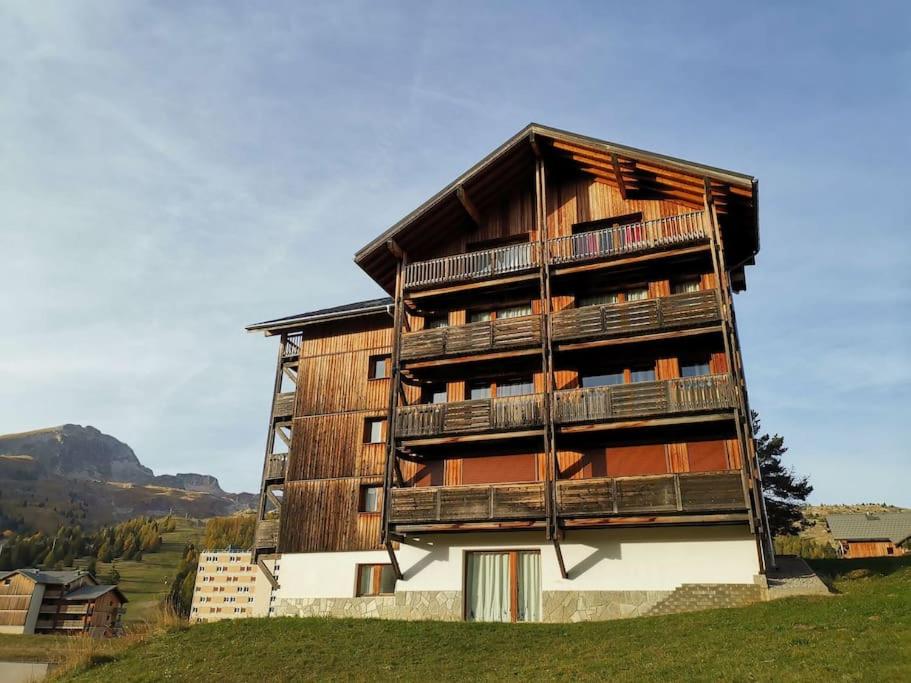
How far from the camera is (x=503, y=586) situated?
21.6 m

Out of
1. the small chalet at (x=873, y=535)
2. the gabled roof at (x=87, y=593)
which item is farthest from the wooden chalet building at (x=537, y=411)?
the gabled roof at (x=87, y=593)

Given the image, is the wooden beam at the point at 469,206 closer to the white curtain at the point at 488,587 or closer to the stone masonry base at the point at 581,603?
the white curtain at the point at 488,587

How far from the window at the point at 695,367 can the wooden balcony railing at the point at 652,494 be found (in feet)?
13.6

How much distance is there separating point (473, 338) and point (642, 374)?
6.03 metres

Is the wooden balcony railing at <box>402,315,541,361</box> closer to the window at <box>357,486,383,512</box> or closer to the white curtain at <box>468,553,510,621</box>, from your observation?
the window at <box>357,486,383,512</box>

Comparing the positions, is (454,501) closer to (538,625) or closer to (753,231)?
(538,625)

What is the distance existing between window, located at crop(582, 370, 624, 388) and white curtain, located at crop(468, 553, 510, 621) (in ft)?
21.3

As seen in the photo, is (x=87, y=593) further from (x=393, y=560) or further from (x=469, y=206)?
(x=469, y=206)

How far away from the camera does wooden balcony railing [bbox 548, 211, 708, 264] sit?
22859 millimetres

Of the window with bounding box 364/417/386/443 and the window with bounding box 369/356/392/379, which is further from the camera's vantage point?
the window with bounding box 369/356/392/379

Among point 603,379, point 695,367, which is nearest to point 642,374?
point 603,379

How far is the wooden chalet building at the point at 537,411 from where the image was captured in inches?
787

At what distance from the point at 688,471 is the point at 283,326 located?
60.4ft

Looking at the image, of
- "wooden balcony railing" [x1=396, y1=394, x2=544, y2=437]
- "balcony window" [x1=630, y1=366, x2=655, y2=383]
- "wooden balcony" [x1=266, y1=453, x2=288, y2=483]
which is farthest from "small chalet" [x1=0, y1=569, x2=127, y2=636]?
"balcony window" [x1=630, y1=366, x2=655, y2=383]
